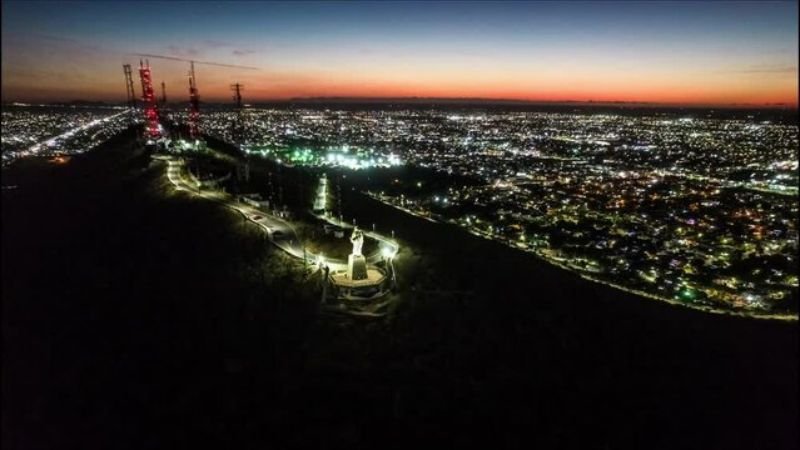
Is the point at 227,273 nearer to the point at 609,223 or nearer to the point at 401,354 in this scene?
the point at 401,354

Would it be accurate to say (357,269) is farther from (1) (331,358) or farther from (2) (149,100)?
(2) (149,100)

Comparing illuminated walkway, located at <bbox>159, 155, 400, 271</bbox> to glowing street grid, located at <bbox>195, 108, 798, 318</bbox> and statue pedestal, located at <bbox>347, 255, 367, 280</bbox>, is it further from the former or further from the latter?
glowing street grid, located at <bbox>195, 108, 798, 318</bbox>

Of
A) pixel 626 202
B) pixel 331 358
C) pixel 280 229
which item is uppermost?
pixel 280 229

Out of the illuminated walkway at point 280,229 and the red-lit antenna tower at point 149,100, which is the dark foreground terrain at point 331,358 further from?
the red-lit antenna tower at point 149,100

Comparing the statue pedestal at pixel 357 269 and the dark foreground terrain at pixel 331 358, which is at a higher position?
the statue pedestal at pixel 357 269

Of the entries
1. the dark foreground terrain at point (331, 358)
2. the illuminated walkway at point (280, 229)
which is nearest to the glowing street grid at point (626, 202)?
the dark foreground terrain at point (331, 358)

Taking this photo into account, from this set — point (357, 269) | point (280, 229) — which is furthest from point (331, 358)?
point (280, 229)
